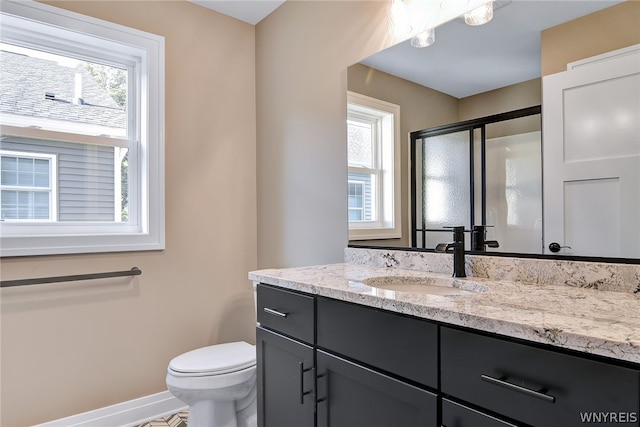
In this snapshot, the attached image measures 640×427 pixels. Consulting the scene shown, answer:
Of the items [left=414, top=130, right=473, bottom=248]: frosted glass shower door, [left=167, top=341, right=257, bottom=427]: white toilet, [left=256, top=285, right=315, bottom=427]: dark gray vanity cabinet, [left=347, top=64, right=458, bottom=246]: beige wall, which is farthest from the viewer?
[left=167, top=341, right=257, bottom=427]: white toilet

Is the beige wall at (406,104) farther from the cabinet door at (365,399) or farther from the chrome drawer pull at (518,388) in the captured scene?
the chrome drawer pull at (518,388)

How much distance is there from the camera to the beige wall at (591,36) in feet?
3.43

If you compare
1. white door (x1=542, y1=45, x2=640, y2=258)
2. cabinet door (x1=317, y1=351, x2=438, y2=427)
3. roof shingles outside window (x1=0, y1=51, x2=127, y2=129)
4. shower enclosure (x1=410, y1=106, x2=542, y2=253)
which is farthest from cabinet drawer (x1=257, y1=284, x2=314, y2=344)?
roof shingles outside window (x1=0, y1=51, x2=127, y2=129)

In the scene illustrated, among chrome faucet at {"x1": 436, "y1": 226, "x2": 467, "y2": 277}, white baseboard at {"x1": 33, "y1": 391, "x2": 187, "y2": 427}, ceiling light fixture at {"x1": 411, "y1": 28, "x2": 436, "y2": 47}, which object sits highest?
ceiling light fixture at {"x1": 411, "y1": 28, "x2": 436, "y2": 47}

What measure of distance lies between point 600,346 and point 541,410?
0.55ft

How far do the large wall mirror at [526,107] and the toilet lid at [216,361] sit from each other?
88 cm

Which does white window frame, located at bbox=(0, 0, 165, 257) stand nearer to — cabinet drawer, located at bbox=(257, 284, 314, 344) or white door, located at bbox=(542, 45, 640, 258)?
cabinet drawer, located at bbox=(257, 284, 314, 344)

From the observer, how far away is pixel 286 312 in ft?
Result: 4.27

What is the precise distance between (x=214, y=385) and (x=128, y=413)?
751 mm

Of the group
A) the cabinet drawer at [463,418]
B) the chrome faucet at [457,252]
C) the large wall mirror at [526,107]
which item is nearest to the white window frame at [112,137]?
the large wall mirror at [526,107]

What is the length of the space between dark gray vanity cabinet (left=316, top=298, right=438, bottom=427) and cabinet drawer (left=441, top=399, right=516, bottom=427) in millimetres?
26

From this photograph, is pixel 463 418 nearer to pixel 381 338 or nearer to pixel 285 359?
pixel 381 338

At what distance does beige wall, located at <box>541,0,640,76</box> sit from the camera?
1.05m

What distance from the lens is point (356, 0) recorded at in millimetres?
1797
